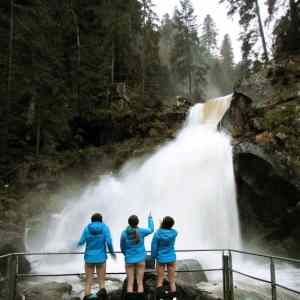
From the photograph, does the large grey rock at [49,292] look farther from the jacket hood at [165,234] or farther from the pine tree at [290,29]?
the pine tree at [290,29]

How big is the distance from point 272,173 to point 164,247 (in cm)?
879

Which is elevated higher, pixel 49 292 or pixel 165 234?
pixel 165 234

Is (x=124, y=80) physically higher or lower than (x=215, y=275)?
higher

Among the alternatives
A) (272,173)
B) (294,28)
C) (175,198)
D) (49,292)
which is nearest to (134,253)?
(49,292)

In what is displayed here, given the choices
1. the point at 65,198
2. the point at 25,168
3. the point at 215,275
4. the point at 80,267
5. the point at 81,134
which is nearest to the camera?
the point at 215,275

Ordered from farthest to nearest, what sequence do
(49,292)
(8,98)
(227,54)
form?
(227,54) < (8,98) < (49,292)

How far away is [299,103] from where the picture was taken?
1602 centimetres

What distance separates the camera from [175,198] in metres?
17.1

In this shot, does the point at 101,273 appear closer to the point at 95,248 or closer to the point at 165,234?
the point at 95,248

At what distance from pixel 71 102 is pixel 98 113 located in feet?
7.58

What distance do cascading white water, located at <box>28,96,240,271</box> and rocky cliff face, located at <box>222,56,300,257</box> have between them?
Result: 1.02 meters

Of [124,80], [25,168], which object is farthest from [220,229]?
[124,80]

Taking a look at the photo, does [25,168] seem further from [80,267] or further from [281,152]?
[281,152]

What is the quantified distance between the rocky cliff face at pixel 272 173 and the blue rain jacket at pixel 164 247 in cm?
848
